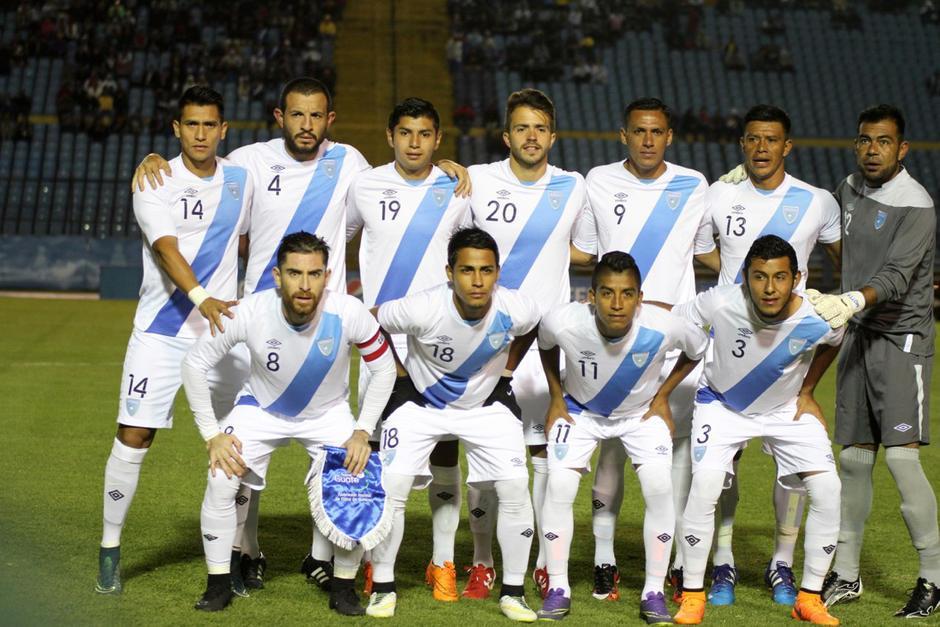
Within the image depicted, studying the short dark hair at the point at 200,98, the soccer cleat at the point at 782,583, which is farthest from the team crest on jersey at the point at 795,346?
the short dark hair at the point at 200,98

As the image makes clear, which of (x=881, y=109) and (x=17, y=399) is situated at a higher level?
(x=881, y=109)

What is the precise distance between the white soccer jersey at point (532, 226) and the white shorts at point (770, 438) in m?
0.90

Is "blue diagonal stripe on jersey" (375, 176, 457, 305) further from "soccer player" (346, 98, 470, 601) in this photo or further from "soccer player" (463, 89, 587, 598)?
"soccer player" (463, 89, 587, 598)

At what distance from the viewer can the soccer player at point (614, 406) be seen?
520 cm

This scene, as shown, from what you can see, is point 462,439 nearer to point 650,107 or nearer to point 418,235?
point 418,235

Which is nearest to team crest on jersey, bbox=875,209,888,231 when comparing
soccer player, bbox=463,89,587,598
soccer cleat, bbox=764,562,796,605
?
soccer player, bbox=463,89,587,598

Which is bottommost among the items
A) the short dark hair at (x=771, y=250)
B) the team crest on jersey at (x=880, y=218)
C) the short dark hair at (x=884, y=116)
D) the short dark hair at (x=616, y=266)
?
the short dark hair at (x=616, y=266)

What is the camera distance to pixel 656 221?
5.67 metres

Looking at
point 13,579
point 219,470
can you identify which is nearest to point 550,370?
point 219,470

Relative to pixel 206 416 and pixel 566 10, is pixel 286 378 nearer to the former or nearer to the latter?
pixel 206 416

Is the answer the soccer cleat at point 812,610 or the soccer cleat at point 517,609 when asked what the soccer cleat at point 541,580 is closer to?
the soccer cleat at point 517,609

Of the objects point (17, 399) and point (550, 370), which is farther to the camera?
point (17, 399)

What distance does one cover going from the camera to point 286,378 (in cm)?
521

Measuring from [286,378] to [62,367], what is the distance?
27.6ft
